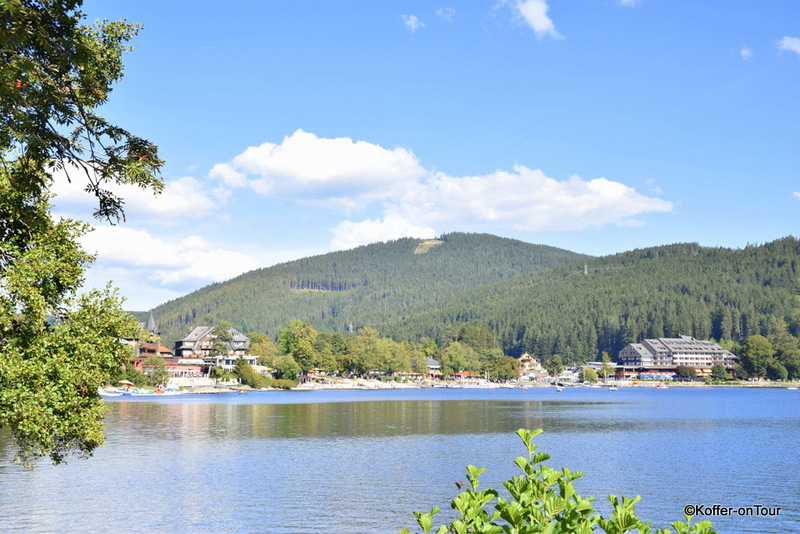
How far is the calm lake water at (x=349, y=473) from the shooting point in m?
33.6

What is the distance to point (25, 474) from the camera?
4359cm

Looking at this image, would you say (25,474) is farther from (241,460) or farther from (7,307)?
(7,307)

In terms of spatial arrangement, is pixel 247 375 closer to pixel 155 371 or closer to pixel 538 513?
pixel 155 371

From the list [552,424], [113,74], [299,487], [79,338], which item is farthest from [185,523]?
[552,424]

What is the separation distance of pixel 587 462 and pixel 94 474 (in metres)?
35.0

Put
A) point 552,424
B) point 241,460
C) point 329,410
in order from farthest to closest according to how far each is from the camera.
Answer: point 329,410 < point 552,424 < point 241,460

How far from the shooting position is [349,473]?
46.3m

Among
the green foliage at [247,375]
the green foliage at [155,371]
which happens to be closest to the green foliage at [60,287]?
the green foliage at [155,371]

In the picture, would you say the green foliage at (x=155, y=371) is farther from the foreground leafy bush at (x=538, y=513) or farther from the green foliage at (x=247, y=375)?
→ the foreground leafy bush at (x=538, y=513)

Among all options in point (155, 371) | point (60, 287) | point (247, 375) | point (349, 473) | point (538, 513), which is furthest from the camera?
point (247, 375)

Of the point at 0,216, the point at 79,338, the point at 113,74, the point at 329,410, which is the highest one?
the point at 113,74

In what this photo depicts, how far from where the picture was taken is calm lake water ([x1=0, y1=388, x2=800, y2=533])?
33.6m

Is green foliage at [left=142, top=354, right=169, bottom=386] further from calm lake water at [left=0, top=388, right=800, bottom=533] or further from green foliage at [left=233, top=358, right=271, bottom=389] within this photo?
calm lake water at [left=0, top=388, right=800, bottom=533]

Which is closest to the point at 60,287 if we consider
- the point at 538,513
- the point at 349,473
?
the point at 538,513
